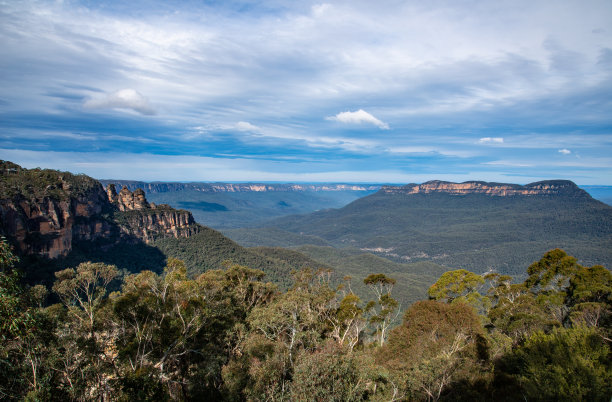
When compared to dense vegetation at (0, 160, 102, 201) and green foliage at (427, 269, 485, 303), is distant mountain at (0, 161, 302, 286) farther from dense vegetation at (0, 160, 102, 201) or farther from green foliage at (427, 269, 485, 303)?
green foliage at (427, 269, 485, 303)

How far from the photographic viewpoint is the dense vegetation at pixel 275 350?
10.2 metres

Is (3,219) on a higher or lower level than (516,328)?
higher

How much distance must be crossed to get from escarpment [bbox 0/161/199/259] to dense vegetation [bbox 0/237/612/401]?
136 feet

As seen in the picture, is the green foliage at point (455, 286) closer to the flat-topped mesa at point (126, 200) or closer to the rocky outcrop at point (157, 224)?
the rocky outcrop at point (157, 224)

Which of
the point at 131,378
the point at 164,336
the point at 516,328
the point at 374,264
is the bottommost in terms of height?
the point at 374,264

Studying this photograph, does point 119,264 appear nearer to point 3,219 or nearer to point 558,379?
point 3,219

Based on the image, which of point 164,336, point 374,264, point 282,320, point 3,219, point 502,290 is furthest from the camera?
point 374,264

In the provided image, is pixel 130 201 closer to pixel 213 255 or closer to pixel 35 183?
pixel 213 255

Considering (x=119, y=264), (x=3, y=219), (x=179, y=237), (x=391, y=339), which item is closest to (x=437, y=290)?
(x=391, y=339)

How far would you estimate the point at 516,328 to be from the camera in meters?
22.0

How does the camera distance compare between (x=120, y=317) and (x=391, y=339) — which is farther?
(x=391, y=339)

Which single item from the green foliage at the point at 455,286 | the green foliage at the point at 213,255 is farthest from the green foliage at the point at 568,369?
the green foliage at the point at 213,255

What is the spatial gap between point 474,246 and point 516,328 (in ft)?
612

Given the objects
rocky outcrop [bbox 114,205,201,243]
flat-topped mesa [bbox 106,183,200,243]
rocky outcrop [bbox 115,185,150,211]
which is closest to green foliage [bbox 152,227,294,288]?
rocky outcrop [bbox 114,205,201,243]
